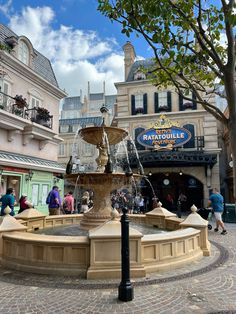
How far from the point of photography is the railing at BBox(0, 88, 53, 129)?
14.8 meters

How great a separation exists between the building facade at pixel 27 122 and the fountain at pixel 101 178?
706cm

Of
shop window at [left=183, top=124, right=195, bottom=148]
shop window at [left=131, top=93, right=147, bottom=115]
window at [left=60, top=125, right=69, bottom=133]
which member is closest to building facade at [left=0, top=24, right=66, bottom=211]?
shop window at [left=131, top=93, right=147, bottom=115]

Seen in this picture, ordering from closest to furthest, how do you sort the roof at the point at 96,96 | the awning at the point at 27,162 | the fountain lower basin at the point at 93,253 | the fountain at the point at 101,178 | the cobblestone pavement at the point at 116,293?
the cobblestone pavement at the point at 116,293, the fountain lower basin at the point at 93,253, the fountain at the point at 101,178, the awning at the point at 27,162, the roof at the point at 96,96

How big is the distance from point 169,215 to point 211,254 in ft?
9.29

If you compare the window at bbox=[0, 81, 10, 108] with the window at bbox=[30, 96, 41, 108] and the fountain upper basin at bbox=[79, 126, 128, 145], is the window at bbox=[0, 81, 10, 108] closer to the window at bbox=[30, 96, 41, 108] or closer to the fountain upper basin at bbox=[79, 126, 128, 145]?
the window at bbox=[30, 96, 41, 108]

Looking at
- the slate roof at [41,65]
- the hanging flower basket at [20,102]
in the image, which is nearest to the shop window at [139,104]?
the slate roof at [41,65]

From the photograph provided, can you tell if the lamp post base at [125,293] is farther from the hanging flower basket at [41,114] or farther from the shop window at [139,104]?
the shop window at [139,104]

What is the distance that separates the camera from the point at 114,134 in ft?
28.1

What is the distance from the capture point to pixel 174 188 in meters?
25.5

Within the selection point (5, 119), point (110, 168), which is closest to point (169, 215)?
point (110, 168)

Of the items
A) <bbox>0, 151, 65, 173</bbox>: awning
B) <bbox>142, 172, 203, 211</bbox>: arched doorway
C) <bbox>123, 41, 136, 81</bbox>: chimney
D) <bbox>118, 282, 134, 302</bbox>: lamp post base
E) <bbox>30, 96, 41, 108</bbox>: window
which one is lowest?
<bbox>118, 282, 134, 302</bbox>: lamp post base

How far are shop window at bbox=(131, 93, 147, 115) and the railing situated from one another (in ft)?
34.5

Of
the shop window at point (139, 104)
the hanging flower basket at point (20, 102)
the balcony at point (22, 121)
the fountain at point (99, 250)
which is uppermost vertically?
the shop window at point (139, 104)

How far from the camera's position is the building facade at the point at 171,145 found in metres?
21.9
